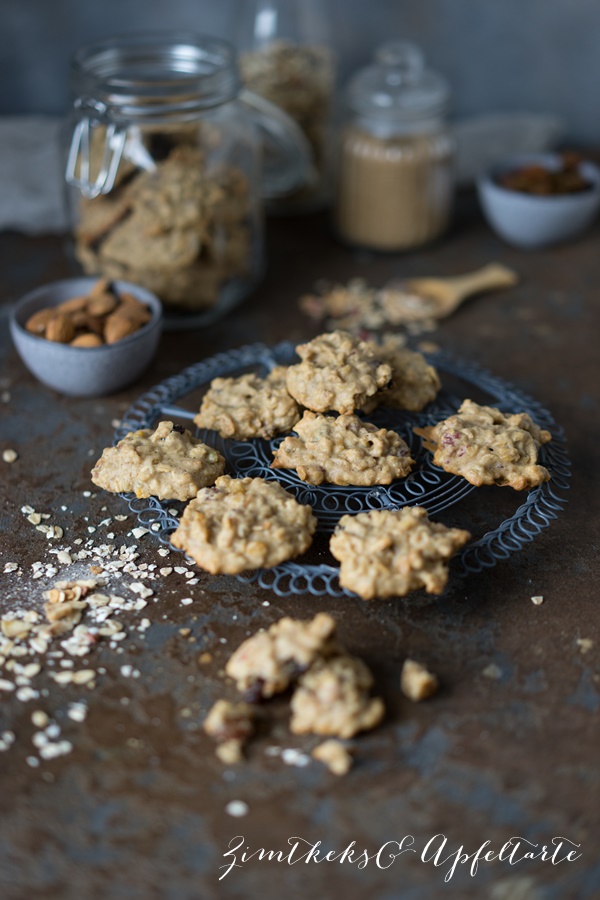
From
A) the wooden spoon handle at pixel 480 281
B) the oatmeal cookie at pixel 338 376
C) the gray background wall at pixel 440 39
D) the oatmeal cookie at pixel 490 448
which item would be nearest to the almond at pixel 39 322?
the oatmeal cookie at pixel 338 376

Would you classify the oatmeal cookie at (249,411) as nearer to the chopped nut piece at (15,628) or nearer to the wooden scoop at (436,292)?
the chopped nut piece at (15,628)

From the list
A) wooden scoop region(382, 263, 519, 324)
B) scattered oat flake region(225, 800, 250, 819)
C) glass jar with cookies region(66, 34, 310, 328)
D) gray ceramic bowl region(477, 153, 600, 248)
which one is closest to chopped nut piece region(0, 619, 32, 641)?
scattered oat flake region(225, 800, 250, 819)

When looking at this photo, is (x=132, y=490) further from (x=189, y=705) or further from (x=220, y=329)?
(x=220, y=329)

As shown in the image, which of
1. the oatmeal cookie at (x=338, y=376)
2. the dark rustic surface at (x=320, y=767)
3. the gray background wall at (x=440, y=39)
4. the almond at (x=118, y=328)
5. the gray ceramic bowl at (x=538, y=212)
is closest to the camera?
the dark rustic surface at (x=320, y=767)

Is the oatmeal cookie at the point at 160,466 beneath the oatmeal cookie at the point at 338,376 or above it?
beneath

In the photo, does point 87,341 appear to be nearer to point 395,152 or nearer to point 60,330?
point 60,330

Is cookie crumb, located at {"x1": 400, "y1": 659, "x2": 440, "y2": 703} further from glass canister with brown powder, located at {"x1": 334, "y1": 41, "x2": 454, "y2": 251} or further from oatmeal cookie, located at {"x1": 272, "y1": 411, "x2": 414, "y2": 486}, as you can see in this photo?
glass canister with brown powder, located at {"x1": 334, "y1": 41, "x2": 454, "y2": 251}

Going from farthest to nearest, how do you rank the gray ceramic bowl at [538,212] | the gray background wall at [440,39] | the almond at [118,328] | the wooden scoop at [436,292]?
the gray background wall at [440,39]
the gray ceramic bowl at [538,212]
the wooden scoop at [436,292]
the almond at [118,328]
